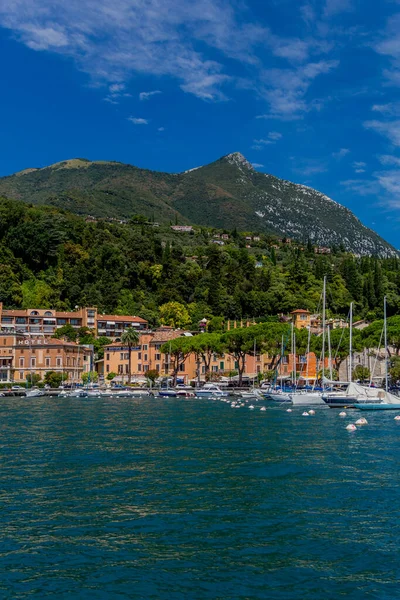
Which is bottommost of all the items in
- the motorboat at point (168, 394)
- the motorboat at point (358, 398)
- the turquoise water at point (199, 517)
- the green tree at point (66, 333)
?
the turquoise water at point (199, 517)

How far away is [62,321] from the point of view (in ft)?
428

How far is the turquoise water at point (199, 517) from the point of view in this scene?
47.5 ft

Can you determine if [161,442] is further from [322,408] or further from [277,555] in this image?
[322,408]

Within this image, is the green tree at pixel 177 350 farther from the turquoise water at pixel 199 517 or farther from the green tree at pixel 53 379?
the turquoise water at pixel 199 517

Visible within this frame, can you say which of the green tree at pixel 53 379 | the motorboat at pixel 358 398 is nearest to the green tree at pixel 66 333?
the green tree at pixel 53 379

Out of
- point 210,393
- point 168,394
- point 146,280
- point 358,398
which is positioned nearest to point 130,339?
point 168,394

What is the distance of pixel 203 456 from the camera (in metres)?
31.1

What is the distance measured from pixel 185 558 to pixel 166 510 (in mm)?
4577

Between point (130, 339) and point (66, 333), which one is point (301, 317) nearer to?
point (130, 339)

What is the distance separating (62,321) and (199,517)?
374ft

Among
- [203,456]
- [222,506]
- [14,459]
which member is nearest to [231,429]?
[203,456]

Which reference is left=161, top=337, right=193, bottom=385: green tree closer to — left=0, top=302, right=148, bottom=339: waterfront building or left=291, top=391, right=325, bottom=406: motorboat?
left=0, top=302, right=148, bottom=339: waterfront building

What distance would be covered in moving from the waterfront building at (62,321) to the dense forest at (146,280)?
5401 millimetres

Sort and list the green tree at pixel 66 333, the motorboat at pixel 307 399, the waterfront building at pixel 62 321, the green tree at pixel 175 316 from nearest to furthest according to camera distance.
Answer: the motorboat at pixel 307 399, the green tree at pixel 66 333, the waterfront building at pixel 62 321, the green tree at pixel 175 316
